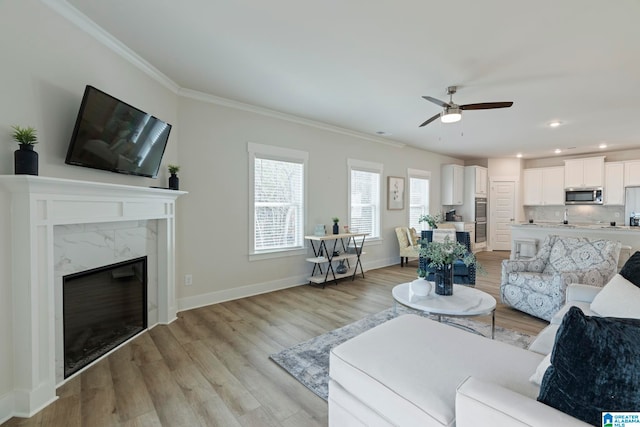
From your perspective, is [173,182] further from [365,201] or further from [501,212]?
[501,212]

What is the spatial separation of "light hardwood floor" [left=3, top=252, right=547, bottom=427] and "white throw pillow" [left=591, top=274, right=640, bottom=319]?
4.23 feet

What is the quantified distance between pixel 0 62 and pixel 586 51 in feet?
14.6

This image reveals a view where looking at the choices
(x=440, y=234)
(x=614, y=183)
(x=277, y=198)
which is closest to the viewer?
(x=277, y=198)

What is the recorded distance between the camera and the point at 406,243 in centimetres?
618

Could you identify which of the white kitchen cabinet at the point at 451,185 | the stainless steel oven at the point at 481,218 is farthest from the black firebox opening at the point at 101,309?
the stainless steel oven at the point at 481,218

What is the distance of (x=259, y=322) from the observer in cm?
330

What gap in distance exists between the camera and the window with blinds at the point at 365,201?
5730mm

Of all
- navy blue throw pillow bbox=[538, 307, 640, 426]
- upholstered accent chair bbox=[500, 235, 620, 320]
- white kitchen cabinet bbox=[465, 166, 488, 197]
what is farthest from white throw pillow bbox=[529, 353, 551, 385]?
white kitchen cabinet bbox=[465, 166, 488, 197]

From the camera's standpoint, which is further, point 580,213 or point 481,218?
point 481,218

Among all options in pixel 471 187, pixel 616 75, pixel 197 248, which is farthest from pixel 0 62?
pixel 471 187

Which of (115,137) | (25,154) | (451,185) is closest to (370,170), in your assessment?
(451,185)

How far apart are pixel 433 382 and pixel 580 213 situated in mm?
8847

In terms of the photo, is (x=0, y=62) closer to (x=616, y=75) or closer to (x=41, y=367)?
(x=41, y=367)

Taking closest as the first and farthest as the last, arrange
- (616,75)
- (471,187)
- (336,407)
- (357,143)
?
(336,407), (616,75), (357,143), (471,187)
